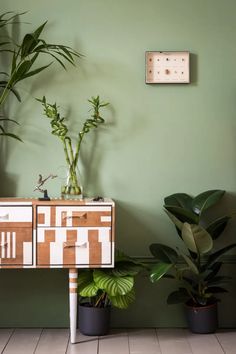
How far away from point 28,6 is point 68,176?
4.04 feet

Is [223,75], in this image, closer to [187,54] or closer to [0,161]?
[187,54]

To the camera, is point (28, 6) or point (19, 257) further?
point (28, 6)

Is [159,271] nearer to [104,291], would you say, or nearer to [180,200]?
[104,291]

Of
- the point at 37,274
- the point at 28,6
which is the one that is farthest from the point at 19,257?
the point at 28,6

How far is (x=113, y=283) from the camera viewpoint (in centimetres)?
369

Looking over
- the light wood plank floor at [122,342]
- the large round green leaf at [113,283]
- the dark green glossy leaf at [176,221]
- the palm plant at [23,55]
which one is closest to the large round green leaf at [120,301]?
the large round green leaf at [113,283]

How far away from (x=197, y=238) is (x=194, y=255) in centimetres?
34

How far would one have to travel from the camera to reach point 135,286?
163 inches

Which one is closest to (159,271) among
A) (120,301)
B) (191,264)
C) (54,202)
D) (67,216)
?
(191,264)

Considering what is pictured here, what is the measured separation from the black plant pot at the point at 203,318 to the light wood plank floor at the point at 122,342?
4cm

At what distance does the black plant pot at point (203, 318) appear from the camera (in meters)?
3.88

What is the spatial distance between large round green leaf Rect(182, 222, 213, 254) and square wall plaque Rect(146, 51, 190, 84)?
42.3 inches

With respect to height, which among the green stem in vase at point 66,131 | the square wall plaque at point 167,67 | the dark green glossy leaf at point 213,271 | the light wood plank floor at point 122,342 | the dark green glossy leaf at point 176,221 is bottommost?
the light wood plank floor at point 122,342

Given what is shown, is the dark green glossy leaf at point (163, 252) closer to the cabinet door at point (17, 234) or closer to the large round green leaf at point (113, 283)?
the large round green leaf at point (113, 283)
